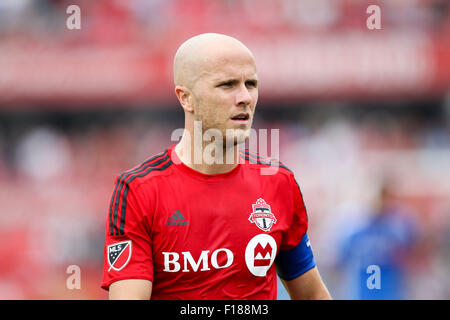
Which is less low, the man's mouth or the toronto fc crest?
the man's mouth

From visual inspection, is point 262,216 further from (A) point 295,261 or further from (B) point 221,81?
(B) point 221,81

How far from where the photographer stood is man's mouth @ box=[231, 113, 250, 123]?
10.1 feet

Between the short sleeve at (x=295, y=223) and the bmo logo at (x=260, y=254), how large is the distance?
16 centimetres

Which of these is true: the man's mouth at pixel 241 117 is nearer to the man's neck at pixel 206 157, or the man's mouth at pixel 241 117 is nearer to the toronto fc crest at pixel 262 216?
the man's neck at pixel 206 157

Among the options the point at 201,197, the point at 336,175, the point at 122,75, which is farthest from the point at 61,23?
the point at 201,197

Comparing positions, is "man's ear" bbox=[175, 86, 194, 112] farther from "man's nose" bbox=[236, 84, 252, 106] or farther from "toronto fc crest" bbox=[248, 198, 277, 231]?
"toronto fc crest" bbox=[248, 198, 277, 231]

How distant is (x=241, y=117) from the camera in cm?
308

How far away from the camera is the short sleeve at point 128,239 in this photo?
2973 mm

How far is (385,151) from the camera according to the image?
13305 millimetres

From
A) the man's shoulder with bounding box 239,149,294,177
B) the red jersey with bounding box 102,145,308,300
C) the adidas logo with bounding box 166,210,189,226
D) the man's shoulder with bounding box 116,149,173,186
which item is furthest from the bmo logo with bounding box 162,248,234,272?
the man's shoulder with bounding box 239,149,294,177

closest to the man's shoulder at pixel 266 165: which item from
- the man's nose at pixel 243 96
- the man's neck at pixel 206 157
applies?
the man's neck at pixel 206 157

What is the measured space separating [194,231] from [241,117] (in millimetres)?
556

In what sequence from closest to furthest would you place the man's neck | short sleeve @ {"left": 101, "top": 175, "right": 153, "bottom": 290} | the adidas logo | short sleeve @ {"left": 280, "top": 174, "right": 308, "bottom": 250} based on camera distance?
short sleeve @ {"left": 101, "top": 175, "right": 153, "bottom": 290} → the adidas logo → the man's neck → short sleeve @ {"left": 280, "top": 174, "right": 308, "bottom": 250}
